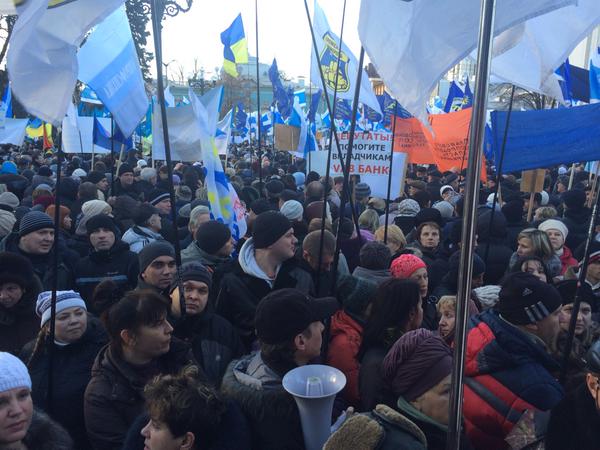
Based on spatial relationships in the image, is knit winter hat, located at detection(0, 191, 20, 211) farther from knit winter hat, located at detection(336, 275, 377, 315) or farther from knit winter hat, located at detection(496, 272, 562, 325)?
knit winter hat, located at detection(496, 272, 562, 325)

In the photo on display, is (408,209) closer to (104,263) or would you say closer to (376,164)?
(376,164)

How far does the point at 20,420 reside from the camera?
1.93 meters

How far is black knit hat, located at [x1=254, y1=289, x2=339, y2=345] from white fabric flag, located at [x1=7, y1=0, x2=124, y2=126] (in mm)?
1159

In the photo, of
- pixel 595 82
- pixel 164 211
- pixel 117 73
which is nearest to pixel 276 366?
pixel 117 73

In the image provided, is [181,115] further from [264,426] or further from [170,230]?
[264,426]

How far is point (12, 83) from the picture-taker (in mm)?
2191

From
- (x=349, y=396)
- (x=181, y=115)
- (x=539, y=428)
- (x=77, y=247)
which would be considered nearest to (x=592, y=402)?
(x=539, y=428)

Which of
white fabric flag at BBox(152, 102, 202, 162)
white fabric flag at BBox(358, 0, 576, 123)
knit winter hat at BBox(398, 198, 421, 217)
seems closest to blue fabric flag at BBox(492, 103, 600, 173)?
knit winter hat at BBox(398, 198, 421, 217)

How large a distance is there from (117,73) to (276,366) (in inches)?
146

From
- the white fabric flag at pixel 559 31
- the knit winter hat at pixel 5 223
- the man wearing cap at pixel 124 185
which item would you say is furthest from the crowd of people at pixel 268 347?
the man wearing cap at pixel 124 185

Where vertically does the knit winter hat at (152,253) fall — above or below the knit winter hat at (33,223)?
below

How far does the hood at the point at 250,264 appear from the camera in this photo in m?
3.33

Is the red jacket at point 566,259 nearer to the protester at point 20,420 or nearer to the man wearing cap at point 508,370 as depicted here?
the man wearing cap at point 508,370

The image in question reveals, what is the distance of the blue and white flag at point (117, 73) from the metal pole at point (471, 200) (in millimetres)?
3811
